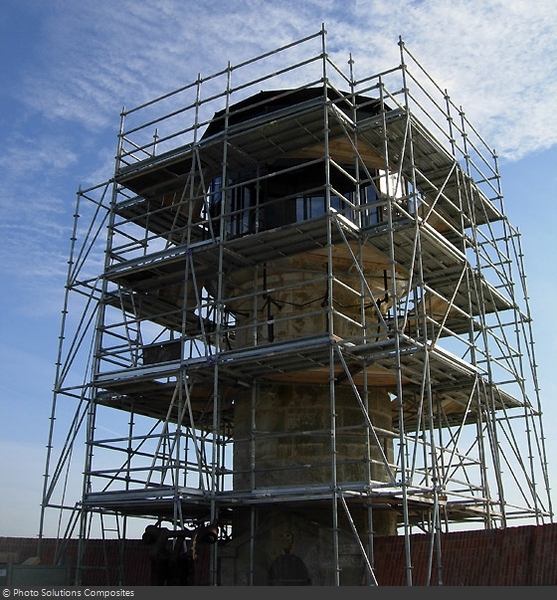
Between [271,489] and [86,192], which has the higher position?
[86,192]

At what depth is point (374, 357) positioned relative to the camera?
55.2 feet

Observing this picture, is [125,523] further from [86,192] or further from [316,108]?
[316,108]

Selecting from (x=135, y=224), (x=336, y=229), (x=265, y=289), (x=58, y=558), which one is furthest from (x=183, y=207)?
(x=58, y=558)

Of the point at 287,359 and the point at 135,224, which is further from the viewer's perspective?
the point at 135,224

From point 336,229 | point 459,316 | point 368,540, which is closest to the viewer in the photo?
point 368,540

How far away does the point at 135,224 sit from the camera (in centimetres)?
2317

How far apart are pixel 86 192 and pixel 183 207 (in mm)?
3100

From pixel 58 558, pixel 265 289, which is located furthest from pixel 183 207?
pixel 58 558

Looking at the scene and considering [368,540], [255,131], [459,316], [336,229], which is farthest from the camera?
[459,316]

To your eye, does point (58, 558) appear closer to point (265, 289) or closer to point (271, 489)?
point (271, 489)

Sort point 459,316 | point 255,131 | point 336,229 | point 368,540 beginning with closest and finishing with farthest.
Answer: point 368,540, point 336,229, point 255,131, point 459,316

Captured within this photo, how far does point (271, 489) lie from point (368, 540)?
90.7 inches

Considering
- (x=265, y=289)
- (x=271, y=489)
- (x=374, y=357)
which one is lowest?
(x=271, y=489)

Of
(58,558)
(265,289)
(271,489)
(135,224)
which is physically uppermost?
(135,224)
